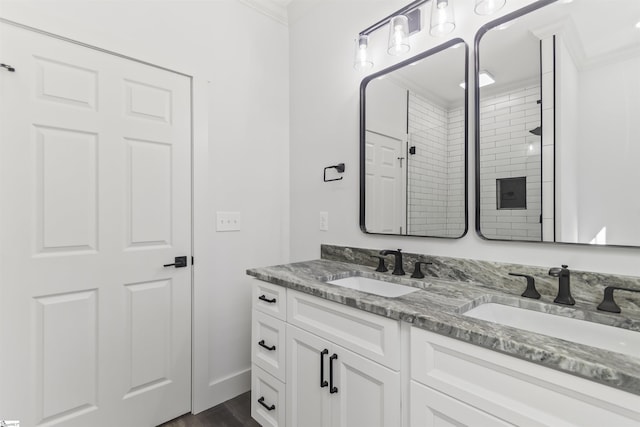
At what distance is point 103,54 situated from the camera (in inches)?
64.0

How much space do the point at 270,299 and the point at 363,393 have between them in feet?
2.09

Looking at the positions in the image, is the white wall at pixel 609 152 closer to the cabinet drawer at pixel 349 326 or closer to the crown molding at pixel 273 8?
the cabinet drawer at pixel 349 326

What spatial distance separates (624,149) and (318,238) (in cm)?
A: 157

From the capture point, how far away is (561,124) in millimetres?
1188

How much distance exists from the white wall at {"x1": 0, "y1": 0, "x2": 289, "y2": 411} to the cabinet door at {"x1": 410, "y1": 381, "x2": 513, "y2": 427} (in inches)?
55.0

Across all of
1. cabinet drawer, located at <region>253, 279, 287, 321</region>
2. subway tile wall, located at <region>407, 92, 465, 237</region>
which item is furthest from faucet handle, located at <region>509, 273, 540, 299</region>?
cabinet drawer, located at <region>253, 279, 287, 321</region>

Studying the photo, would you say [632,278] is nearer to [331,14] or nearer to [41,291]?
[331,14]

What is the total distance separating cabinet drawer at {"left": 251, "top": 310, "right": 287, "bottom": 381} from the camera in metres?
1.52

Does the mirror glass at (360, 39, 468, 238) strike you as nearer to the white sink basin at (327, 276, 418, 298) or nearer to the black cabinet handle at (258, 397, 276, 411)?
the white sink basin at (327, 276, 418, 298)

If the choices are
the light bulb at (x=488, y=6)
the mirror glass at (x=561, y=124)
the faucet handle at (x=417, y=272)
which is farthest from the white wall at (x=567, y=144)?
the faucet handle at (x=417, y=272)

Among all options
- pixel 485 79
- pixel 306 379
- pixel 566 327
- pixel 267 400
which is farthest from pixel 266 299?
pixel 485 79

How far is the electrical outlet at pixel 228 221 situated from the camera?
2031 mm

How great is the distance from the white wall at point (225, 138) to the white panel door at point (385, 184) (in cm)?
78

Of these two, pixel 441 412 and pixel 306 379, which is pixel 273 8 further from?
pixel 441 412
